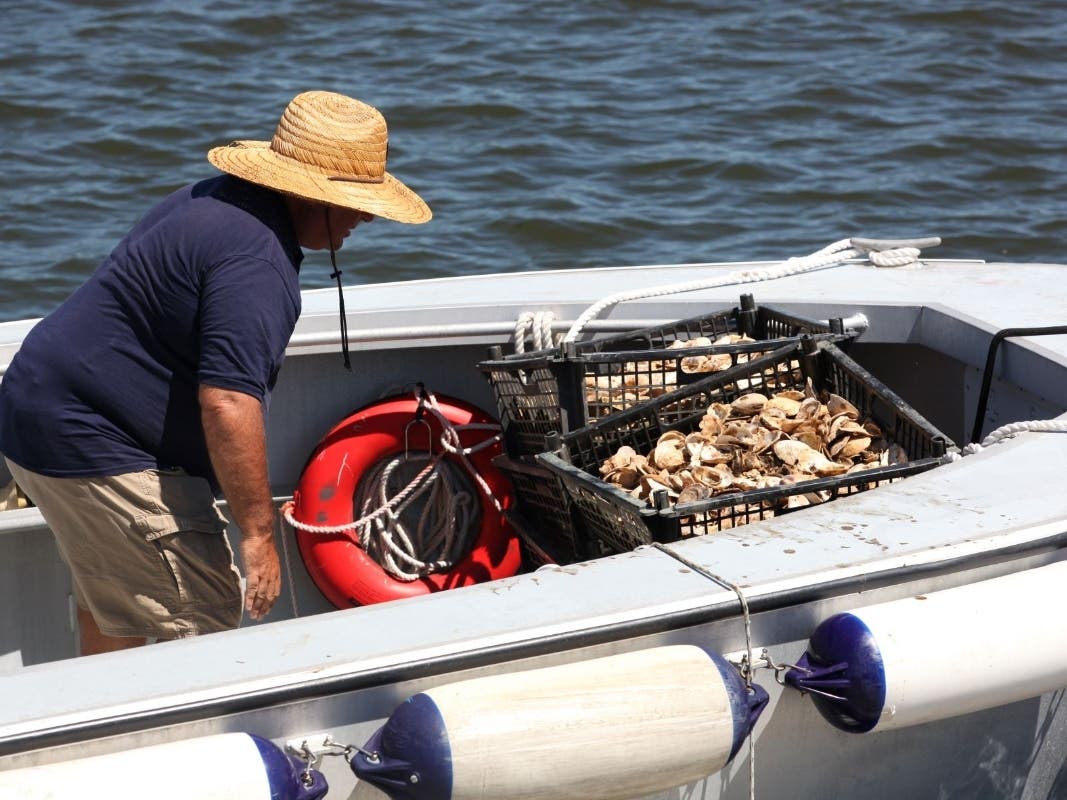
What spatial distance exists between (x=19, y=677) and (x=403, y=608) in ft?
1.59

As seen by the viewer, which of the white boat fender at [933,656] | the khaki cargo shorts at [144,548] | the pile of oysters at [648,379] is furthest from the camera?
Answer: the pile of oysters at [648,379]

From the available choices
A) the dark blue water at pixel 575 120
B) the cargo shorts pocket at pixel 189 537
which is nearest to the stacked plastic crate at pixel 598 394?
the cargo shorts pocket at pixel 189 537

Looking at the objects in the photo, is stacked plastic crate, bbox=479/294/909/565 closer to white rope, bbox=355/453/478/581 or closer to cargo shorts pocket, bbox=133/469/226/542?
white rope, bbox=355/453/478/581

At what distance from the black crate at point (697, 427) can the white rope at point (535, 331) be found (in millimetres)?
370

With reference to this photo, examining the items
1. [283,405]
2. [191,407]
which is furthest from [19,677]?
[283,405]

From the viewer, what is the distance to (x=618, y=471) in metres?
2.75

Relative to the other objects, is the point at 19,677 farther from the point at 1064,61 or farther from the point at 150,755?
the point at 1064,61

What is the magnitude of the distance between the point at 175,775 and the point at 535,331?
5.61ft

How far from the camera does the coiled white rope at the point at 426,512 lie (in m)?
3.23

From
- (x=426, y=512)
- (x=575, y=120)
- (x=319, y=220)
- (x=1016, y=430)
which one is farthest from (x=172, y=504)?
(x=575, y=120)

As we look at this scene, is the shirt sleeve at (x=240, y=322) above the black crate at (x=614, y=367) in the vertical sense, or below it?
above

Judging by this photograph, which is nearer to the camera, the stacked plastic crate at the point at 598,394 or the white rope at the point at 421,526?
the stacked plastic crate at the point at 598,394

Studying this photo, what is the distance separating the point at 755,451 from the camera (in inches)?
107

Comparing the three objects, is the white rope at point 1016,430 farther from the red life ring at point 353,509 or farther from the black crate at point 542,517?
the red life ring at point 353,509
